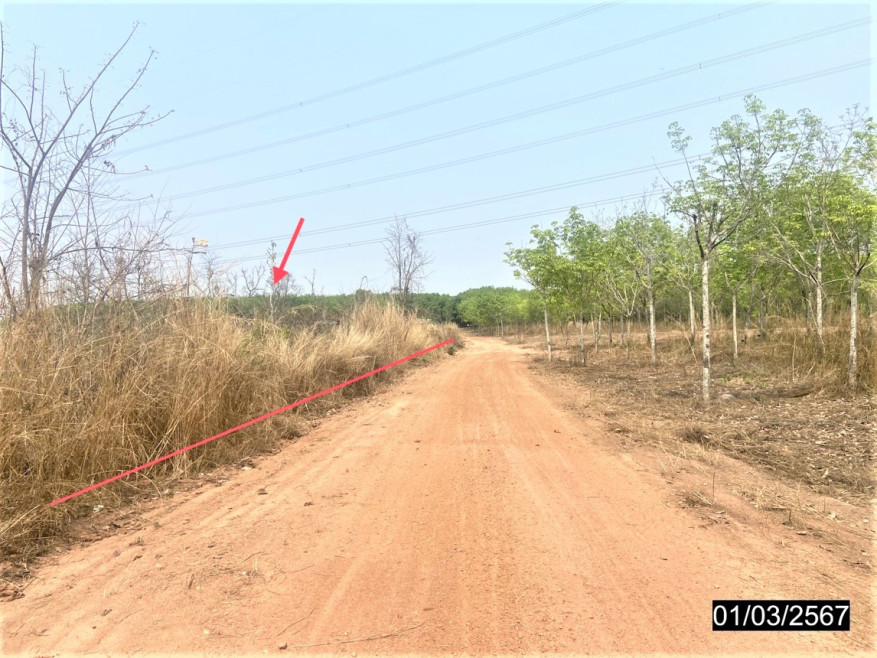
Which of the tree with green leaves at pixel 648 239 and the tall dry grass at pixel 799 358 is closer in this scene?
the tall dry grass at pixel 799 358

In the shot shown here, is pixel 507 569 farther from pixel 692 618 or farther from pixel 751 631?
pixel 751 631

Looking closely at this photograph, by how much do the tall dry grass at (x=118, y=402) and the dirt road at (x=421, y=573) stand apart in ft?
2.05

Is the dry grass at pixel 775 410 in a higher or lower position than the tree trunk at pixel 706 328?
lower

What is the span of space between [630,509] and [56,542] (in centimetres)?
456

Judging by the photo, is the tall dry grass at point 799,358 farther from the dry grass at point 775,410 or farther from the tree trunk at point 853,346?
the tree trunk at point 853,346

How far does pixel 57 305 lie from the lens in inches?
198

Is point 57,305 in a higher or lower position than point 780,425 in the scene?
higher

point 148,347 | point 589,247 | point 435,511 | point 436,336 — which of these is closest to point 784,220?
point 589,247

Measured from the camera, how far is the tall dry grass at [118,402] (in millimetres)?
3697

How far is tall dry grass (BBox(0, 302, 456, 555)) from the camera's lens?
12.1ft
